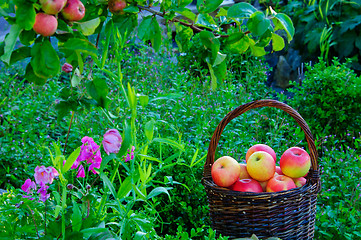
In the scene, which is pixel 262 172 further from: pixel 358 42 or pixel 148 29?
pixel 358 42

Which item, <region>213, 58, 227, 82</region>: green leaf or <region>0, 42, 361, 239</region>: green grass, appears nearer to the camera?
<region>213, 58, 227, 82</region>: green leaf

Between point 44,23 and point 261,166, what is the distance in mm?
1160

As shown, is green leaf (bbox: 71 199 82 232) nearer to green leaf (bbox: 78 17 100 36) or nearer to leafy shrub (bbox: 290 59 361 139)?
green leaf (bbox: 78 17 100 36)

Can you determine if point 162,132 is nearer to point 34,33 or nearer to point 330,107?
point 330,107

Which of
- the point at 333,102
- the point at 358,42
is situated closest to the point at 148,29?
the point at 333,102

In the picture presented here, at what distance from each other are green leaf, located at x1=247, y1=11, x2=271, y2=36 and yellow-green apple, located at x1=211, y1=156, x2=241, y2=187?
835 millimetres

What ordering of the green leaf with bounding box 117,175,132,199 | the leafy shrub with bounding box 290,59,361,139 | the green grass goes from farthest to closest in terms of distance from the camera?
the leafy shrub with bounding box 290,59,361,139, the green grass, the green leaf with bounding box 117,175,132,199

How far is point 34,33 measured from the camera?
0.73 meters

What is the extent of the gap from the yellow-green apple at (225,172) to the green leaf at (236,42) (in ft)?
2.39

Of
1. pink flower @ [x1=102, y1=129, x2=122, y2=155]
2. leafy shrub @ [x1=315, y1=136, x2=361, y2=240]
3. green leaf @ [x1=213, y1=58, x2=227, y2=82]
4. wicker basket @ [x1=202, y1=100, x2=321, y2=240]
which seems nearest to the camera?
green leaf @ [x1=213, y1=58, x2=227, y2=82]

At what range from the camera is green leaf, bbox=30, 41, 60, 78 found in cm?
70

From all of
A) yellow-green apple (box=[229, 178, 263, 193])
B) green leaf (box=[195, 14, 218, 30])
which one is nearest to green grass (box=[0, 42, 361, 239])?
yellow-green apple (box=[229, 178, 263, 193])

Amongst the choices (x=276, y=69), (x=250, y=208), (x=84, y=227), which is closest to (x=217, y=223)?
(x=250, y=208)

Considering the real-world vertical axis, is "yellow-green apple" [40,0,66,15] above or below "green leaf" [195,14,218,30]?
above
